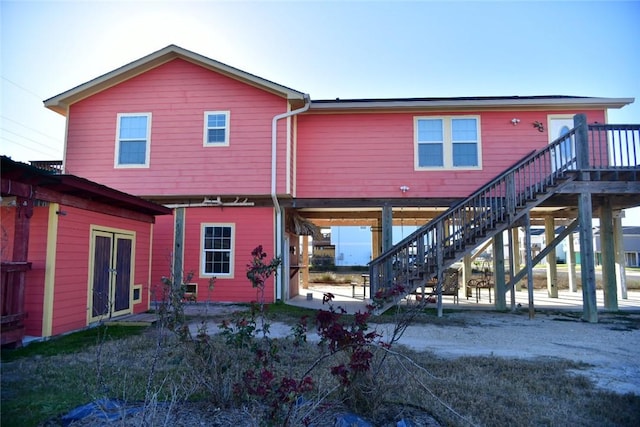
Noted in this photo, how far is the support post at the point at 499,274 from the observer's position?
1089 centimetres

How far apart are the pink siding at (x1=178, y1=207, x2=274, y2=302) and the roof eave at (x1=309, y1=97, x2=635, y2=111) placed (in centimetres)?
353

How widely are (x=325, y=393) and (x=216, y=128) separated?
907cm

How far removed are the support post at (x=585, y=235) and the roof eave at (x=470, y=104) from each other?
2182 millimetres

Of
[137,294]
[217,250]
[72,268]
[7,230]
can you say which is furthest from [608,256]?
→ [7,230]

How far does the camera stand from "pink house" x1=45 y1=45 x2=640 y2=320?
37.0 feet

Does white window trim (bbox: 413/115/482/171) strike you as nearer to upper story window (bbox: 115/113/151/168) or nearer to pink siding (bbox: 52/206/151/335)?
upper story window (bbox: 115/113/151/168)

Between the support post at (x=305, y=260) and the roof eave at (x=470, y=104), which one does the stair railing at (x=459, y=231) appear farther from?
the support post at (x=305, y=260)

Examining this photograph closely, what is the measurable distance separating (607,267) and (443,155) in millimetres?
5013

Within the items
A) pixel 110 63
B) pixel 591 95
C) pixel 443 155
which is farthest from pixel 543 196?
pixel 110 63

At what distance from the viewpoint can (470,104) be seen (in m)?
11.2

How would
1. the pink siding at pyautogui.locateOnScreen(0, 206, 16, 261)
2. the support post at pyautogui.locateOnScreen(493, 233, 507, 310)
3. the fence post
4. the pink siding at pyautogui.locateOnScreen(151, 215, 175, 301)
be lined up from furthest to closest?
the pink siding at pyautogui.locateOnScreen(151, 215, 175, 301)
the support post at pyautogui.locateOnScreen(493, 233, 507, 310)
the fence post
the pink siding at pyautogui.locateOnScreen(0, 206, 16, 261)

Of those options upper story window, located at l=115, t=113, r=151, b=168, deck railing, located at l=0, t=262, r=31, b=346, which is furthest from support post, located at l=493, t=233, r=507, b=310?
deck railing, located at l=0, t=262, r=31, b=346

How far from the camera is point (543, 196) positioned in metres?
9.26

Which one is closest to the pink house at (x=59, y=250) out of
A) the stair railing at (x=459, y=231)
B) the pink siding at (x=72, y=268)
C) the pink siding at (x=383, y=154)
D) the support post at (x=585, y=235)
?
the pink siding at (x=72, y=268)
